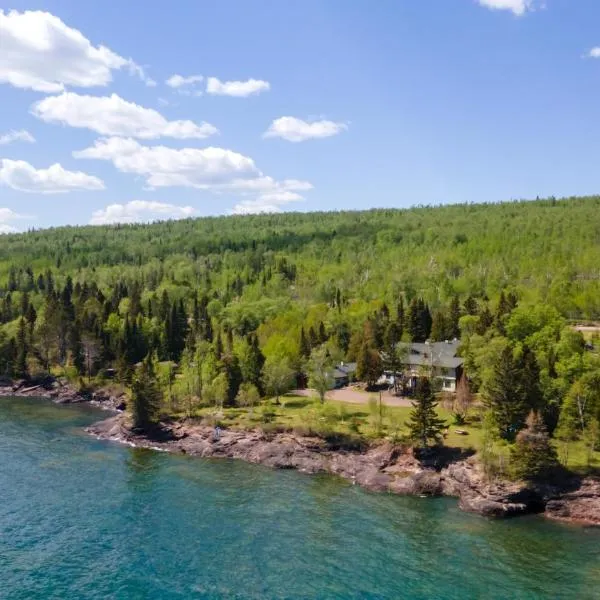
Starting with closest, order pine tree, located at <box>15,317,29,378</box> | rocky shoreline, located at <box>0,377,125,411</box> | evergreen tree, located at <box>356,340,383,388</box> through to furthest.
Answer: evergreen tree, located at <box>356,340,383,388</box> → rocky shoreline, located at <box>0,377,125,411</box> → pine tree, located at <box>15,317,29,378</box>

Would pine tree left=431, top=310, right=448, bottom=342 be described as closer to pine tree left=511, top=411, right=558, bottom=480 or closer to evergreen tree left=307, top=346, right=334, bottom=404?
evergreen tree left=307, top=346, right=334, bottom=404

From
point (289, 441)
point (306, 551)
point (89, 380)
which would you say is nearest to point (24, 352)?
point (89, 380)

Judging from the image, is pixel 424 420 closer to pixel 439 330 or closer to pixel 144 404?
pixel 144 404

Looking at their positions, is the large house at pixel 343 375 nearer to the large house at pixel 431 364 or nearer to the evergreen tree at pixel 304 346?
the large house at pixel 431 364

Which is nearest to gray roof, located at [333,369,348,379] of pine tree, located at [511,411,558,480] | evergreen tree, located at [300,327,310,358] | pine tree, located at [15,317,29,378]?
evergreen tree, located at [300,327,310,358]

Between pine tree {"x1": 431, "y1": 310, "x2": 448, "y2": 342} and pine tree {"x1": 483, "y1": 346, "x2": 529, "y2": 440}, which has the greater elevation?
pine tree {"x1": 431, "y1": 310, "x2": 448, "y2": 342}

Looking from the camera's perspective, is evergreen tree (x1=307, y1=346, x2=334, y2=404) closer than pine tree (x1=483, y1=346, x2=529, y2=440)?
No
